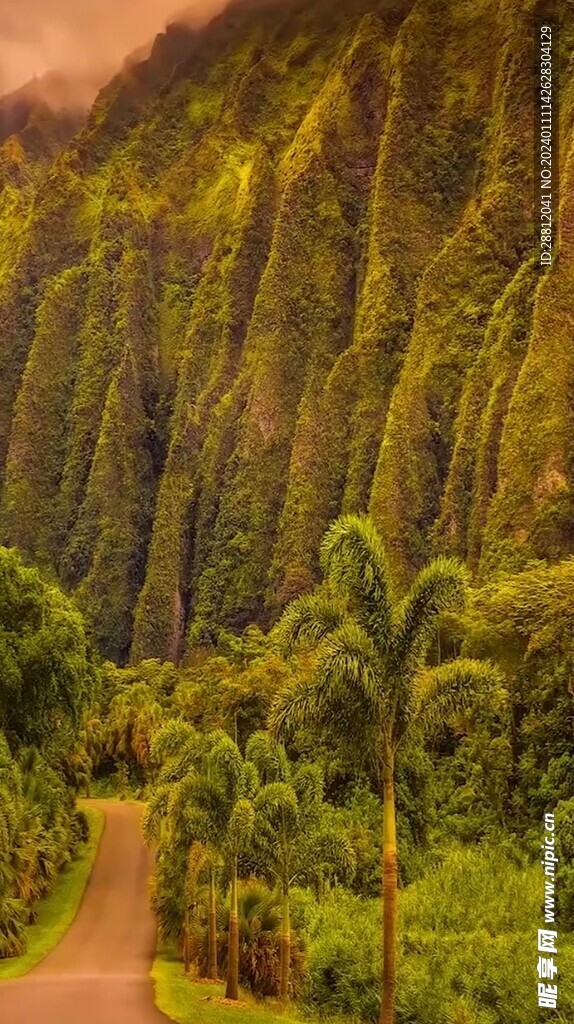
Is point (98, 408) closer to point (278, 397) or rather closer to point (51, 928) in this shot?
point (278, 397)

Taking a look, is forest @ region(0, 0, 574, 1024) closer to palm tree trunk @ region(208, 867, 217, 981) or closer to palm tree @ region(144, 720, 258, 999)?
palm tree @ region(144, 720, 258, 999)

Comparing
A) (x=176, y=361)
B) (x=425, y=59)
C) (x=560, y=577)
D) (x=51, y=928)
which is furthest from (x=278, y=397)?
(x=51, y=928)

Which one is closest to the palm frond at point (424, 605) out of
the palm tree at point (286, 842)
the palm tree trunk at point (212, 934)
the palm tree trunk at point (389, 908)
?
the palm tree trunk at point (389, 908)

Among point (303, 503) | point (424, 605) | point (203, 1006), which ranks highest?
point (303, 503)

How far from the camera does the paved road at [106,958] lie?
870 inches

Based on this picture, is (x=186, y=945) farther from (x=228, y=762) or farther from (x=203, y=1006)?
(x=203, y=1006)

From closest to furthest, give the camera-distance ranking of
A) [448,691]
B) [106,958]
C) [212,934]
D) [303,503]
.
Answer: [448,691]
[212,934]
[106,958]
[303,503]

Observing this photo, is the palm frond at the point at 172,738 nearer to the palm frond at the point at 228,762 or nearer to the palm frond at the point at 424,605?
the palm frond at the point at 228,762

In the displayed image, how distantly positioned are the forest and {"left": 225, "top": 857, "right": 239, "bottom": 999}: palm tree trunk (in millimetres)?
148

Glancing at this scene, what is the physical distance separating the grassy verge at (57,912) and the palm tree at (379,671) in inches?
464

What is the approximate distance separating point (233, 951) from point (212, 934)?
10.1 feet

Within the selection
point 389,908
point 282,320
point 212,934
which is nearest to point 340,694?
point 389,908

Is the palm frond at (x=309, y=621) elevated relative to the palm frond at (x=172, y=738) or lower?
elevated

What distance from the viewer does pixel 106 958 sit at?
1291 inches
